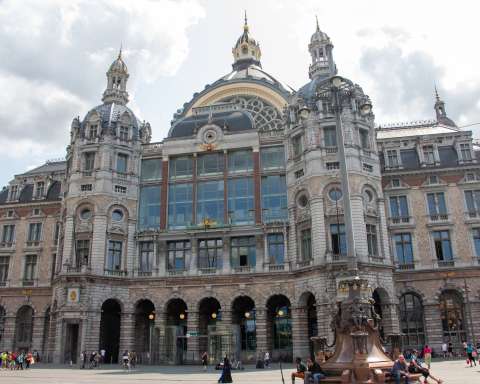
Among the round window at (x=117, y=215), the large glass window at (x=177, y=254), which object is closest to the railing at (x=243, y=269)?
the large glass window at (x=177, y=254)

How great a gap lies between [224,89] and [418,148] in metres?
25.5

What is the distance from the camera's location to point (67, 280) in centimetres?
4656

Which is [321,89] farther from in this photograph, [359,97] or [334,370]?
[334,370]

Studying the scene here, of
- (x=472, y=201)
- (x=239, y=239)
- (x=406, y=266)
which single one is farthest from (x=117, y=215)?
(x=472, y=201)

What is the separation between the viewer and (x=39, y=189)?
60562 mm

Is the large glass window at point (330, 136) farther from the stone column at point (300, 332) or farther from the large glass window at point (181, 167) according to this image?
the stone column at point (300, 332)

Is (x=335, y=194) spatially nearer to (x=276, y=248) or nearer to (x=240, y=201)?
(x=276, y=248)

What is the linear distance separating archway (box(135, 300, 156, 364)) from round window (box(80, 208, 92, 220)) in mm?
10512

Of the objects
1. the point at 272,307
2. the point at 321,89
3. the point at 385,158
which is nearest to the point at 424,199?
the point at 385,158

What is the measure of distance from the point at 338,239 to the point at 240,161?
14.6 metres

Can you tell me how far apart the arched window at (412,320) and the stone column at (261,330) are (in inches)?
544

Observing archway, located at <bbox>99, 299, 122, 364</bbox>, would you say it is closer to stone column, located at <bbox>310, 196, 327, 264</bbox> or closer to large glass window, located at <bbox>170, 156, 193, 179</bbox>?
large glass window, located at <bbox>170, 156, 193, 179</bbox>

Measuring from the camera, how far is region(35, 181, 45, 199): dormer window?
5995 cm

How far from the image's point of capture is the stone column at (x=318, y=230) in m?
43.2
